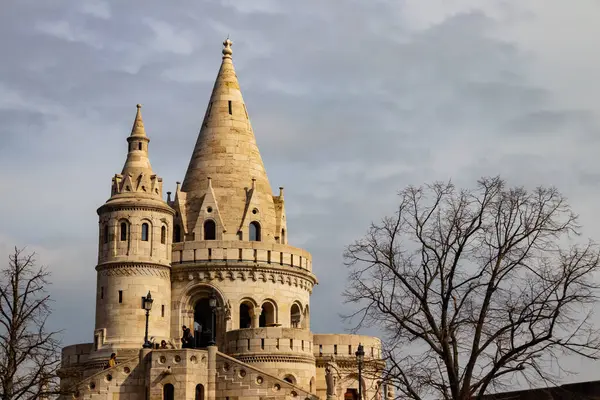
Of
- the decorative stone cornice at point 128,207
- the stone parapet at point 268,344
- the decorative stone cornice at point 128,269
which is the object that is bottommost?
the stone parapet at point 268,344

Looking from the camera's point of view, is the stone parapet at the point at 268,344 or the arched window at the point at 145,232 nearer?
the stone parapet at the point at 268,344

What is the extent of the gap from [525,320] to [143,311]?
25250mm

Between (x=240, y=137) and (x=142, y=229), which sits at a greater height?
(x=240, y=137)

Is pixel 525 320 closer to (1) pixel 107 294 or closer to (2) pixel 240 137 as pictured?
(1) pixel 107 294

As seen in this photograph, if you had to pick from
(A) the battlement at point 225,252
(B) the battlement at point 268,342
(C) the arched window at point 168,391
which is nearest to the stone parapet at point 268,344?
(B) the battlement at point 268,342

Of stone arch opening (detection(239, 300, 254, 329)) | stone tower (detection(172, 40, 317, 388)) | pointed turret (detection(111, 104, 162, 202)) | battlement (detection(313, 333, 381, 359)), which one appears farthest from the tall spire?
battlement (detection(313, 333, 381, 359))

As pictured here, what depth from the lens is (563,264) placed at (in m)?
24.3

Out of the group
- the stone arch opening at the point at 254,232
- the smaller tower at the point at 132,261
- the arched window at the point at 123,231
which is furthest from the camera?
the stone arch opening at the point at 254,232

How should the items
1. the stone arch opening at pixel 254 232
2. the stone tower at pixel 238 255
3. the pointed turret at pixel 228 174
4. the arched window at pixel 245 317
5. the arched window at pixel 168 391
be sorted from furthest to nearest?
the stone arch opening at pixel 254 232, the pointed turret at pixel 228 174, the arched window at pixel 245 317, the stone tower at pixel 238 255, the arched window at pixel 168 391

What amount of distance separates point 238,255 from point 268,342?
5.32m

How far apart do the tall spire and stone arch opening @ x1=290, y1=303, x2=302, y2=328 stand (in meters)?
9.43

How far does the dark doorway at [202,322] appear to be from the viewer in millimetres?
50531

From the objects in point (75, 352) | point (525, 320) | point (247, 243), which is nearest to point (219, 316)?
point (247, 243)

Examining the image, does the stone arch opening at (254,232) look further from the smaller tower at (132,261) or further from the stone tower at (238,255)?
the smaller tower at (132,261)
